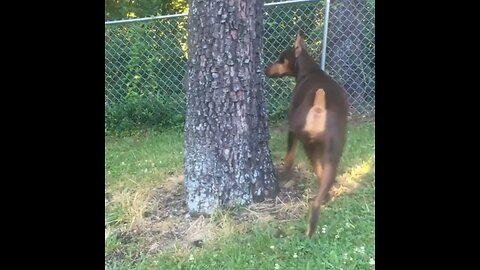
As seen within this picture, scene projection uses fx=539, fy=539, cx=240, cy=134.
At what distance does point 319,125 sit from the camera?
2.98 meters

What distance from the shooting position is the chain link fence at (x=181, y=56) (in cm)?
580

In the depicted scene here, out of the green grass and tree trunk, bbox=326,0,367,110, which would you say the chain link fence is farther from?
the green grass

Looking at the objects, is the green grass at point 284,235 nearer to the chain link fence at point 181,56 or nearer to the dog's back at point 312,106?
the dog's back at point 312,106

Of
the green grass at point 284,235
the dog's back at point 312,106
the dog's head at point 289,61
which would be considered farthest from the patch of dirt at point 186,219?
the dog's head at point 289,61

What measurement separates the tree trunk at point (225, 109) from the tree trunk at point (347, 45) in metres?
2.35

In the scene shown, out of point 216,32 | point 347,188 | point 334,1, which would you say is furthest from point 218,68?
point 334,1

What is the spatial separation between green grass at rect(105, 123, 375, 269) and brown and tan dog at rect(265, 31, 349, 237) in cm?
16

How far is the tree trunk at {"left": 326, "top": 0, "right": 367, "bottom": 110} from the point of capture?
19.1 feet

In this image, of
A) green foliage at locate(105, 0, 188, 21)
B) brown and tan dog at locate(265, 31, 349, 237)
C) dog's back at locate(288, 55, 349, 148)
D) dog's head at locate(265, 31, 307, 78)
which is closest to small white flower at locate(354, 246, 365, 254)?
brown and tan dog at locate(265, 31, 349, 237)

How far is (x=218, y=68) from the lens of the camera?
3.45m

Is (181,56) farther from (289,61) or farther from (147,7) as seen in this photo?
(289,61)
